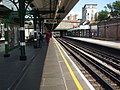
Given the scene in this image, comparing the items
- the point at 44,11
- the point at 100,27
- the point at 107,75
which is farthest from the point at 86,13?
the point at 107,75

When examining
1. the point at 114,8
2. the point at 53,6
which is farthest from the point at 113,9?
the point at 53,6

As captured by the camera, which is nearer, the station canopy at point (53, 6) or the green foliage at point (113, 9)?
the station canopy at point (53, 6)

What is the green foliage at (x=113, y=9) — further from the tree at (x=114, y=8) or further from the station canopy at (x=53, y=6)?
the station canopy at (x=53, y=6)

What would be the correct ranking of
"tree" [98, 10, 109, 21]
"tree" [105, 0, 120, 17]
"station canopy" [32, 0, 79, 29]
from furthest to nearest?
1. "tree" [98, 10, 109, 21]
2. "tree" [105, 0, 120, 17]
3. "station canopy" [32, 0, 79, 29]

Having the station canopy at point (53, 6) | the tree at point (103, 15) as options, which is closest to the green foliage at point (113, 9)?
the tree at point (103, 15)

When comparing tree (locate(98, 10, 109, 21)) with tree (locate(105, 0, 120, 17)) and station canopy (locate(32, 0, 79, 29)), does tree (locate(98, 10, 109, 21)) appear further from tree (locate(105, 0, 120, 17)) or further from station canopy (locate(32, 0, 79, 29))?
station canopy (locate(32, 0, 79, 29))

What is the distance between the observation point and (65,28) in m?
129

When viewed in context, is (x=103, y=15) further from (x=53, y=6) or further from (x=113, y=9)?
(x=53, y=6)

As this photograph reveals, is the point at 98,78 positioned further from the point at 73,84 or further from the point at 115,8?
the point at 115,8

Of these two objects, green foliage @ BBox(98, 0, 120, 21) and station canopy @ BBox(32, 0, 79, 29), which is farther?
green foliage @ BBox(98, 0, 120, 21)

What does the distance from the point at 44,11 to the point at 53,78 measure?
81.2ft

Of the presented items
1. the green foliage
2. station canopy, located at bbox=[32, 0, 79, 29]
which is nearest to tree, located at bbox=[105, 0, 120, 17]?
the green foliage

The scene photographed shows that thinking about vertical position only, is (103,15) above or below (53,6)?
above

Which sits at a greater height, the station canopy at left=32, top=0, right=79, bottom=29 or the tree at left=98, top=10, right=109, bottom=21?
the tree at left=98, top=10, right=109, bottom=21
